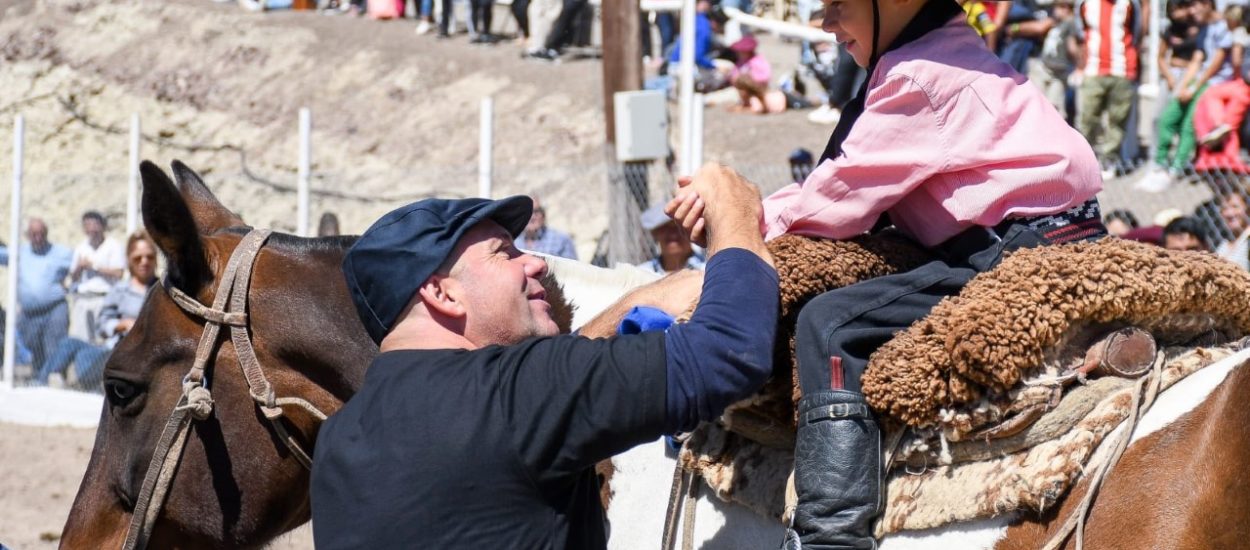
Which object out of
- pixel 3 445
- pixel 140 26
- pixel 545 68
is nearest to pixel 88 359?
pixel 3 445

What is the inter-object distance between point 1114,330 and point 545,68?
55.3 ft

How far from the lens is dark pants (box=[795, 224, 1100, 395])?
238 centimetres

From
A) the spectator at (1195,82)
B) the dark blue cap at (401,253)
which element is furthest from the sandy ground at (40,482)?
the spectator at (1195,82)

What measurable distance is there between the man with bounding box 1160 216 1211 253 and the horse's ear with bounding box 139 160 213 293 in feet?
18.4

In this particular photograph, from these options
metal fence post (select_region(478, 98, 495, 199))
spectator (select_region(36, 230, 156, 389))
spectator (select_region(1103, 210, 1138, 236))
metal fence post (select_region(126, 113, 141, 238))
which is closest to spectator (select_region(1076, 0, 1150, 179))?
spectator (select_region(1103, 210, 1138, 236))

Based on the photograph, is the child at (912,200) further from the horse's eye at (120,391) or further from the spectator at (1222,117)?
the spectator at (1222,117)

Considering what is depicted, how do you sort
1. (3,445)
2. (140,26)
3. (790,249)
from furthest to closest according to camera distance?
(140,26) → (3,445) → (790,249)

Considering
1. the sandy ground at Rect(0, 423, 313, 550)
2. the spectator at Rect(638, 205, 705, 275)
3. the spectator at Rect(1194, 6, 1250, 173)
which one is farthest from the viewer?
the spectator at Rect(1194, 6, 1250, 173)

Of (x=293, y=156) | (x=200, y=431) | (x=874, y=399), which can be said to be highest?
(x=874, y=399)

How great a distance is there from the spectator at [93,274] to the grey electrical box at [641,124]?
516 centimetres

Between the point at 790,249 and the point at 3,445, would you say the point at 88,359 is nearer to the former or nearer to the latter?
the point at 3,445

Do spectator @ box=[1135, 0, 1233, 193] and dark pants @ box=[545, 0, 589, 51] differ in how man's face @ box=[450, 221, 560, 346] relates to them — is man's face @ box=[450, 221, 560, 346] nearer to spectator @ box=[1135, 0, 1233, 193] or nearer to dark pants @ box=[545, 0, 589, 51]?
spectator @ box=[1135, 0, 1233, 193]

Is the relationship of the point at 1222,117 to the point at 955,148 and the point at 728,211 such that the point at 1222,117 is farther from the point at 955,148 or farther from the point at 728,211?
the point at 728,211

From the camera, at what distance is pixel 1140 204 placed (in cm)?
844
